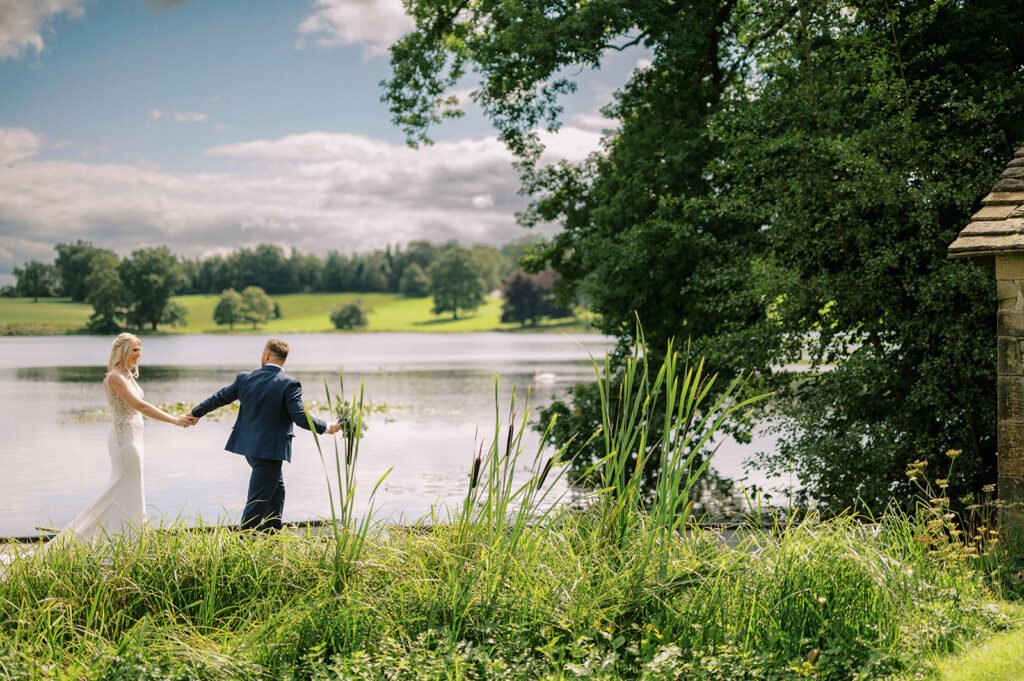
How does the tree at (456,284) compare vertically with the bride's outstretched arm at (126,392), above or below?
above

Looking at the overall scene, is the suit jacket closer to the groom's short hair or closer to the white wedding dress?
the groom's short hair

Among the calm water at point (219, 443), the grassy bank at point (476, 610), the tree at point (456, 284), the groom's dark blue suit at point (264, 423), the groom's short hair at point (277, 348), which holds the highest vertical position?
the tree at point (456, 284)

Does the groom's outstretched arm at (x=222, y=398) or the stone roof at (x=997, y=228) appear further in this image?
the groom's outstretched arm at (x=222, y=398)

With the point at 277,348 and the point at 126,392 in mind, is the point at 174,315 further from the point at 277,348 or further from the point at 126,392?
the point at 277,348

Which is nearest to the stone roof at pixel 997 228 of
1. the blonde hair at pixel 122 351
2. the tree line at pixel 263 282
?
the blonde hair at pixel 122 351

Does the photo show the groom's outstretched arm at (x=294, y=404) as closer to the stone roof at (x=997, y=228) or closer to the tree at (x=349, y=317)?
the stone roof at (x=997, y=228)

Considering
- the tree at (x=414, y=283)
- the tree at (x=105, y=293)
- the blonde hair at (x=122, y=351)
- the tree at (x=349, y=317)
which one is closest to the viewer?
the blonde hair at (x=122, y=351)

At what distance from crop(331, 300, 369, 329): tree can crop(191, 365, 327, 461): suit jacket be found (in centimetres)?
10486

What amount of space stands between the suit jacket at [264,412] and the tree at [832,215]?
599 cm

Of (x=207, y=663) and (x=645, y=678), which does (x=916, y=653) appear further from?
(x=207, y=663)

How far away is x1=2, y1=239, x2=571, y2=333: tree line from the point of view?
97.2 m

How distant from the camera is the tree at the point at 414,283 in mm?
129375

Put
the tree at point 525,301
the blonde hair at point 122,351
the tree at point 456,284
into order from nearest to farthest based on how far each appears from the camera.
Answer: the blonde hair at point 122,351 < the tree at point 525,301 < the tree at point 456,284

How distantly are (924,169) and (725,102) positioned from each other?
4585mm
